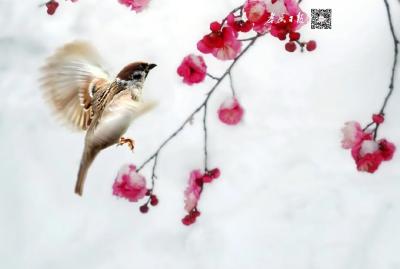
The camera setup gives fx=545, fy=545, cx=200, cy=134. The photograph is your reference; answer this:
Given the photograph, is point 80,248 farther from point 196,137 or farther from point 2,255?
point 196,137

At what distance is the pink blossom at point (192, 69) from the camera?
0.99 m

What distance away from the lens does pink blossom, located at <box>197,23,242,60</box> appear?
37.0 inches

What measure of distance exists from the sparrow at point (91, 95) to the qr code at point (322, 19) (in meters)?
0.31

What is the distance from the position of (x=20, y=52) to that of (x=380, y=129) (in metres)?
0.71

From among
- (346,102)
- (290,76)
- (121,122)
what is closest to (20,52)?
(121,122)

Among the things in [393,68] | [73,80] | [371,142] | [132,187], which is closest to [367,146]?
[371,142]

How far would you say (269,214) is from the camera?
3.14 ft

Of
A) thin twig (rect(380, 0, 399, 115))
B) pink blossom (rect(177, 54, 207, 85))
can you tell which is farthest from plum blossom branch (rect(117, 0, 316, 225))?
thin twig (rect(380, 0, 399, 115))

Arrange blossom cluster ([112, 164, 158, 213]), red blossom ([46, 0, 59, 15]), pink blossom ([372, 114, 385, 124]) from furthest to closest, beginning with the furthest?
red blossom ([46, 0, 59, 15]), blossom cluster ([112, 164, 158, 213]), pink blossom ([372, 114, 385, 124])

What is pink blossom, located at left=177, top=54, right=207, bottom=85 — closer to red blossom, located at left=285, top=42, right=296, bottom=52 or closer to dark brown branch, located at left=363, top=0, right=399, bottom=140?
red blossom, located at left=285, top=42, right=296, bottom=52

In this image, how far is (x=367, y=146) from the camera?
0.90 meters

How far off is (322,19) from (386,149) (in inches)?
10.1

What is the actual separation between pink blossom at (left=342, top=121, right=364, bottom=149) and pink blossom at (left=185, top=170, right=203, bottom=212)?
0.87 ft

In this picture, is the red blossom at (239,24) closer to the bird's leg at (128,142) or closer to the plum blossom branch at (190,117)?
the plum blossom branch at (190,117)
